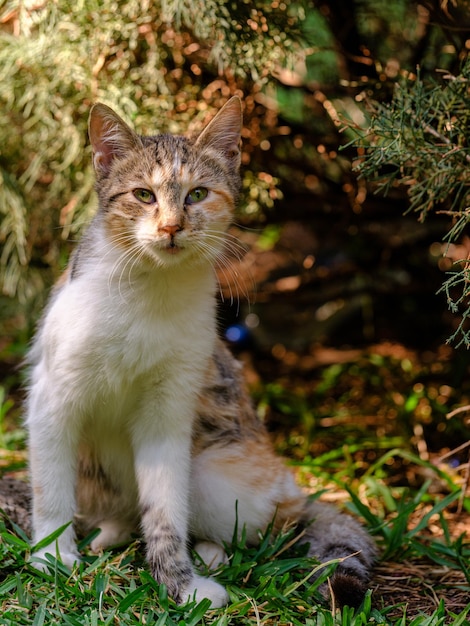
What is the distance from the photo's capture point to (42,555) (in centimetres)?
274

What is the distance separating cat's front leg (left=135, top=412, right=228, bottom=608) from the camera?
2.69 m

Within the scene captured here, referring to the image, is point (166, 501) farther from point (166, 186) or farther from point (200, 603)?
point (166, 186)

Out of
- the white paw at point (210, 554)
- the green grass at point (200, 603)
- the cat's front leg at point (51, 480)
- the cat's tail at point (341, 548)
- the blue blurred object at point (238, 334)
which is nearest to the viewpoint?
the green grass at point (200, 603)

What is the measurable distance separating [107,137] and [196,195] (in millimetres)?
393

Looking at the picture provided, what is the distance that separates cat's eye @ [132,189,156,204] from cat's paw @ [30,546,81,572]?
1283 millimetres

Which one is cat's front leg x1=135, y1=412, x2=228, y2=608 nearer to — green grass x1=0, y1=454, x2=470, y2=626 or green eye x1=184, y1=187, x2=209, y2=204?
green grass x1=0, y1=454, x2=470, y2=626

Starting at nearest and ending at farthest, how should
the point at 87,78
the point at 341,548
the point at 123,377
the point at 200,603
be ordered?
the point at 200,603 → the point at 123,377 → the point at 341,548 → the point at 87,78

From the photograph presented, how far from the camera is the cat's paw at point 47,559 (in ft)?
8.76

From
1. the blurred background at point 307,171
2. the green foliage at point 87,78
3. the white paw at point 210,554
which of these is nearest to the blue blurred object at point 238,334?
the blurred background at point 307,171

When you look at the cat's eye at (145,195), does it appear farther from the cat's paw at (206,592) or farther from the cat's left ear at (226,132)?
the cat's paw at (206,592)

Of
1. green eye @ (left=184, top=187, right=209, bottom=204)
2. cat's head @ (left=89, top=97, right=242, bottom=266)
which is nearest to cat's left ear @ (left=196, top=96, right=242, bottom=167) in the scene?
cat's head @ (left=89, top=97, right=242, bottom=266)

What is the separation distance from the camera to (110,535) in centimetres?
308

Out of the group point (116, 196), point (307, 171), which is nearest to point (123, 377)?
point (116, 196)

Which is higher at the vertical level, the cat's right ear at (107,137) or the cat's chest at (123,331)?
the cat's right ear at (107,137)
